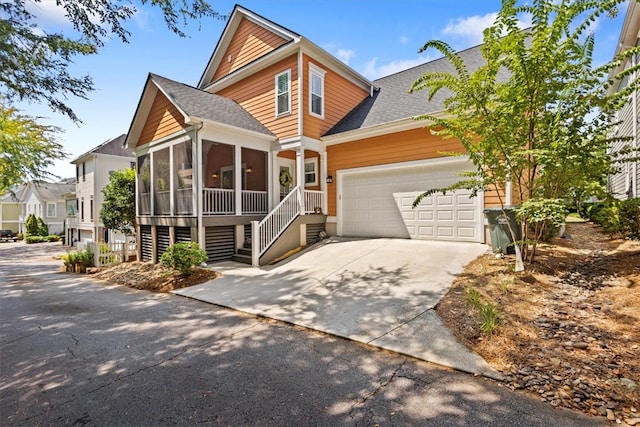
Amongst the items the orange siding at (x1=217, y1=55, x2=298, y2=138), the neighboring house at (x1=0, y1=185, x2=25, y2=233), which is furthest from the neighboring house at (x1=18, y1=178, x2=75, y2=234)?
the orange siding at (x1=217, y1=55, x2=298, y2=138)

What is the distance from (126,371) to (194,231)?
19.7 ft

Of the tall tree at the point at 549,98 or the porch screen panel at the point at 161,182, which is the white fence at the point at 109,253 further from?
the tall tree at the point at 549,98

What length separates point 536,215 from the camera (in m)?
4.90

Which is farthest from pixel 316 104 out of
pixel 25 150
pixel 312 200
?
pixel 25 150

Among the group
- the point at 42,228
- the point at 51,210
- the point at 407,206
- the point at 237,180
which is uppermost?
the point at 237,180

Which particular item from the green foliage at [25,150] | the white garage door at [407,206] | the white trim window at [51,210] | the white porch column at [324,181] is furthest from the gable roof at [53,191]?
the white garage door at [407,206]

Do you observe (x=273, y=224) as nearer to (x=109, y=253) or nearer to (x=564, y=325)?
(x=109, y=253)

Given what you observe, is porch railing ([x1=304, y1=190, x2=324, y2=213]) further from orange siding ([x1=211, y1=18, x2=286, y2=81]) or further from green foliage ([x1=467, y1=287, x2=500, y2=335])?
green foliage ([x1=467, y1=287, x2=500, y2=335])

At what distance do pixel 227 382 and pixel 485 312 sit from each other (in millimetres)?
3258

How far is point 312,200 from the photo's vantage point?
10633 millimetres

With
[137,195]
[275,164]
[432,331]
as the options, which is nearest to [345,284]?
[432,331]

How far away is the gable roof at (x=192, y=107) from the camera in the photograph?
9.04 meters

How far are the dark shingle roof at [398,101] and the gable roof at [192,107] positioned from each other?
10.0 feet

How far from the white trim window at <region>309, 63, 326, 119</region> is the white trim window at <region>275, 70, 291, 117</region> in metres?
0.75
